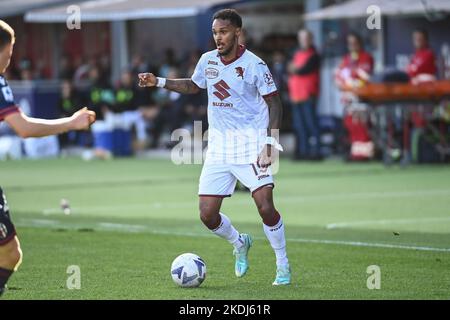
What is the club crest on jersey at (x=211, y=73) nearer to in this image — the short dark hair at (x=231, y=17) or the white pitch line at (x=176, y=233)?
the short dark hair at (x=231, y=17)

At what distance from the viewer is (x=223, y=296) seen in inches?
385

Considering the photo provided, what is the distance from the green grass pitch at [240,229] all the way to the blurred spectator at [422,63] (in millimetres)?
1924

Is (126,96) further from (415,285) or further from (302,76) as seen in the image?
(415,285)

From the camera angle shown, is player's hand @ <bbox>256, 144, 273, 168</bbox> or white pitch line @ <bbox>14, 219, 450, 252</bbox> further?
white pitch line @ <bbox>14, 219, 450, 252</bbox>

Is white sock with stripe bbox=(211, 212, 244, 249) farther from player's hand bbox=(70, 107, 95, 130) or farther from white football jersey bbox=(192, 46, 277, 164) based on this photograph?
player's hand bbox=(70, 107, 95, 130)

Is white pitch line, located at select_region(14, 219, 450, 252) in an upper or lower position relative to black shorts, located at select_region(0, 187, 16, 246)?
lower

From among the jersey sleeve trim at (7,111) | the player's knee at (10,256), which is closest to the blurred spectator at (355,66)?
the player's knee at (10,256)

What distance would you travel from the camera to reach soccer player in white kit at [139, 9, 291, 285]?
10461mm

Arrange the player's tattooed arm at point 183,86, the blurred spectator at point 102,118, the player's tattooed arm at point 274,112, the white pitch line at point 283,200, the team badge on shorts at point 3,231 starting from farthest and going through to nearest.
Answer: the blurred spectator at point 102,118 < the white pitch line at point 283,200 < the player's tattooed arm at point 183,86 < the player's tattooed arm at point 274,112 < the team badge on shorts at point 3,231

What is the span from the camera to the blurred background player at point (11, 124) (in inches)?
325

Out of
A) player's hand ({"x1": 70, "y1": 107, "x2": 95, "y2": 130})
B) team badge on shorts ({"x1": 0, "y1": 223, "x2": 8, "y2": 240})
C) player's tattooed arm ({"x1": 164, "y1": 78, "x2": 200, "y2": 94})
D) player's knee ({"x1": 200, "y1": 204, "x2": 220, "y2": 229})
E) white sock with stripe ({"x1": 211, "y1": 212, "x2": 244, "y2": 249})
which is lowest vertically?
white sock with stripe ({"x1": 211, "y1": 212, "x2": 244, "y2": 249})

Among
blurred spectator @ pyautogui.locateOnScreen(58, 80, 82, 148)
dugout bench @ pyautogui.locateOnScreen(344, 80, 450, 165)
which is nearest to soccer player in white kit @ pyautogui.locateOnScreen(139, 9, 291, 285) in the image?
dugout bench @ pyautogui.locateOnScreen(344, 80, 450, 165)

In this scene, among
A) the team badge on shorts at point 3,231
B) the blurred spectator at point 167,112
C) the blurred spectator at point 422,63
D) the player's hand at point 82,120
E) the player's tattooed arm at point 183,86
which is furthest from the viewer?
the blurred spectator at point 167,112

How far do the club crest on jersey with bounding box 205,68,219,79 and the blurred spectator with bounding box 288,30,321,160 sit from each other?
14.5 metres
